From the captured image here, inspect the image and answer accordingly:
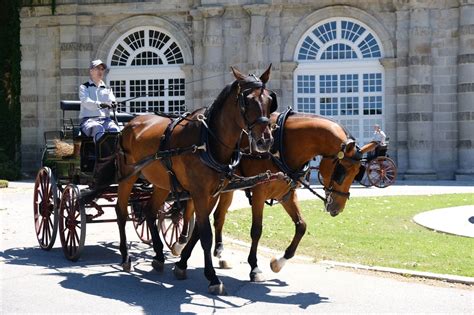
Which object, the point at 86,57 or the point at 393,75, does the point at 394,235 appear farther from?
the point at 86,57

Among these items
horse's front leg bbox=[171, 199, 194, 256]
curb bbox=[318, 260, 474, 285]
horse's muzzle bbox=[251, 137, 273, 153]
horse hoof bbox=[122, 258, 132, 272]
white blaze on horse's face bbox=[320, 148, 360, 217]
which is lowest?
curb bbox=[318, 260, 474, 285]

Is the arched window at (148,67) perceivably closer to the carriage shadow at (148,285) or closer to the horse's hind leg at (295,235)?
the carriage shadow at (148,285)

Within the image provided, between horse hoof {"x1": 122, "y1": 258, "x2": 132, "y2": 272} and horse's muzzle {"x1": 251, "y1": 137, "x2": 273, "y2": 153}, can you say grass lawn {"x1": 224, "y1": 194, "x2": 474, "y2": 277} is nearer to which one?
horse hoof {"x1": 122, "y1": 258, "x2": 132, "y2": 272}

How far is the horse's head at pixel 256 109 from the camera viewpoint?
6.50m

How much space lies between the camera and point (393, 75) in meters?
24.6

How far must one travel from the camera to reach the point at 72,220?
905 centimetres

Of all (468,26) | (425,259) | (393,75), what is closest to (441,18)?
(468,26)

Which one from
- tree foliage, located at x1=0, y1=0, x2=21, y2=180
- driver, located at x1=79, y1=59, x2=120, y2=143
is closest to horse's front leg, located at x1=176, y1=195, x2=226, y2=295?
driver, located at x1=79, y1=59, x2=120, y2=143

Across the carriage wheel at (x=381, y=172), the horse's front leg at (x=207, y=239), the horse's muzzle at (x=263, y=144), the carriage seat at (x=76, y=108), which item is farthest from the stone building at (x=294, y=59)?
the horse's muzzle at (x=263, y=144)

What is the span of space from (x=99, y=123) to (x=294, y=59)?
1651 cm

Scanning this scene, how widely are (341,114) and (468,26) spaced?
5426 millimetres

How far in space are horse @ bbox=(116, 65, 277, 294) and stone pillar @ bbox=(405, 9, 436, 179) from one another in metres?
17.2

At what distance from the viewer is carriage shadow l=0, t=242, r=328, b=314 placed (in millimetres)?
6781

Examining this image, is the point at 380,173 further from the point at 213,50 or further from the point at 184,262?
the point at 184,262
